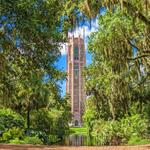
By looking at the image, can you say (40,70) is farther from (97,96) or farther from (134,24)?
(97,96)

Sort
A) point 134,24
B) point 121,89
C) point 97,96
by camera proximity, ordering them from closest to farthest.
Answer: point 134,24 < point 121,89 < point 97,96

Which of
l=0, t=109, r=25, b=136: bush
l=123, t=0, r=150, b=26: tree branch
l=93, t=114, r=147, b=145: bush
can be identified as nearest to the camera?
l=123, t=0, r=150, b=26: tree branch

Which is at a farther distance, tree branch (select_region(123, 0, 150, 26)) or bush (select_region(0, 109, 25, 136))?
bush (select_region(0, 109, 25, 136))

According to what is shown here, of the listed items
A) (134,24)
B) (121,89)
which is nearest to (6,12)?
(134,24)

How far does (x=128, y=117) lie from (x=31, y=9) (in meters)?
21.1

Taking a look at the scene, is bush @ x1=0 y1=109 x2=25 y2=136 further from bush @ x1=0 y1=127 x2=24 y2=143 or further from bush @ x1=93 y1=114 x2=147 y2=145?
bush @ x1=93 y1=114 x2=147 y2=145

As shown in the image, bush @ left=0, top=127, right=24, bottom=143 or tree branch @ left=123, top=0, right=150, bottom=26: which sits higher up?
tree branch @ left=123, top=0, right=150, bottom=26

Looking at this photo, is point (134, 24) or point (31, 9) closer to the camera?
point (31, 9)

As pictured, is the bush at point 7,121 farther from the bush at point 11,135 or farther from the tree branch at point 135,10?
the tree branch at point 135,10

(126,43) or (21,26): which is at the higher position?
(126,43)

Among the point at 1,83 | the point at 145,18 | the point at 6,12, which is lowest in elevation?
the point at 1,83

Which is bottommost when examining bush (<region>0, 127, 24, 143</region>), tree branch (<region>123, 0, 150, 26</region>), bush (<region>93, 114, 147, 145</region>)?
bush (<region>0, 127, 24, 143</region>)

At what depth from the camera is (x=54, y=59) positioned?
13688mm

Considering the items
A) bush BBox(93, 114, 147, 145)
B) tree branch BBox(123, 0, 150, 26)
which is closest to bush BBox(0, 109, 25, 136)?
bush BBox(93, 114, 147, 145)
